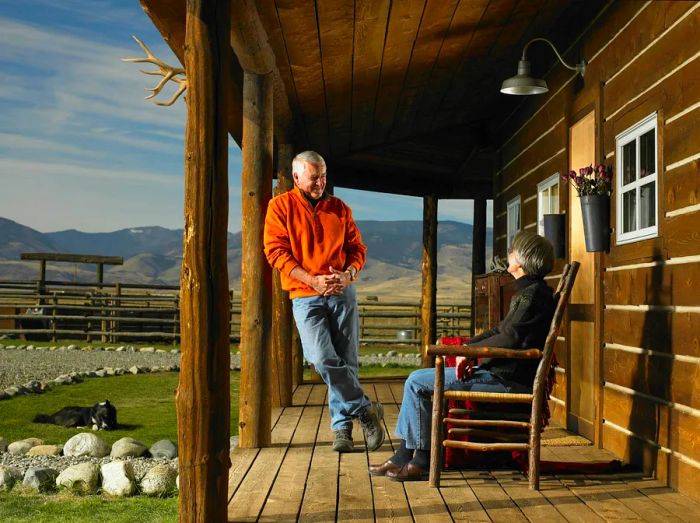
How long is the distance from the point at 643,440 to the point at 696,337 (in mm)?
959

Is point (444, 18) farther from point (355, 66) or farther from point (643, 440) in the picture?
point (643, 440)

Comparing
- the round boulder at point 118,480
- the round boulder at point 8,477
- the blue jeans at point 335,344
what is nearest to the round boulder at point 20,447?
the round boulder at point 8,477

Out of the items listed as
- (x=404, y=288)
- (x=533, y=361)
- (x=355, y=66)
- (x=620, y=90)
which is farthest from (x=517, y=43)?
(x=404, y=288)

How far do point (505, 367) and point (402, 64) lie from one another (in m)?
3.08

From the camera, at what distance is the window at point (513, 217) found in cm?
928

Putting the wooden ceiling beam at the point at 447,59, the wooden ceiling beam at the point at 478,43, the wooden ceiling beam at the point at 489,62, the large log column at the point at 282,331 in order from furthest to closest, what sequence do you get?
the large log column at the point at 282,331 < the wooden ceiling beam at the point at 489,62 < the wooden ceiling beam at the point at 478,43 < the wooden ceiling beam at the point at 447,59

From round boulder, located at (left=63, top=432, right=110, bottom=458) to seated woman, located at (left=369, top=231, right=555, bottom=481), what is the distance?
8.93 ft

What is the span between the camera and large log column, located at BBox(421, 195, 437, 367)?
41.8 ft

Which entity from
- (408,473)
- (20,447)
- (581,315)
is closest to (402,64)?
(581,315)

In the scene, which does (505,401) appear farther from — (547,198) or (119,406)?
(119,406)

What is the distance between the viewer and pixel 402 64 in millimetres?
7059

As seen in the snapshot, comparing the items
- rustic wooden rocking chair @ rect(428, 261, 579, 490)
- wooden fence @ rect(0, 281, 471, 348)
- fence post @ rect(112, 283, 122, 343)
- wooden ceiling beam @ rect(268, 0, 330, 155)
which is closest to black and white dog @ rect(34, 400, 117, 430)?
wooden ceiling beam @ rect(268, 0, 330, 155)

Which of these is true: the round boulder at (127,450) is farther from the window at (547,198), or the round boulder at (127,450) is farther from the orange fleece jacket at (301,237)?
the window at (547,198)

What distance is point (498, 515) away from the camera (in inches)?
160
